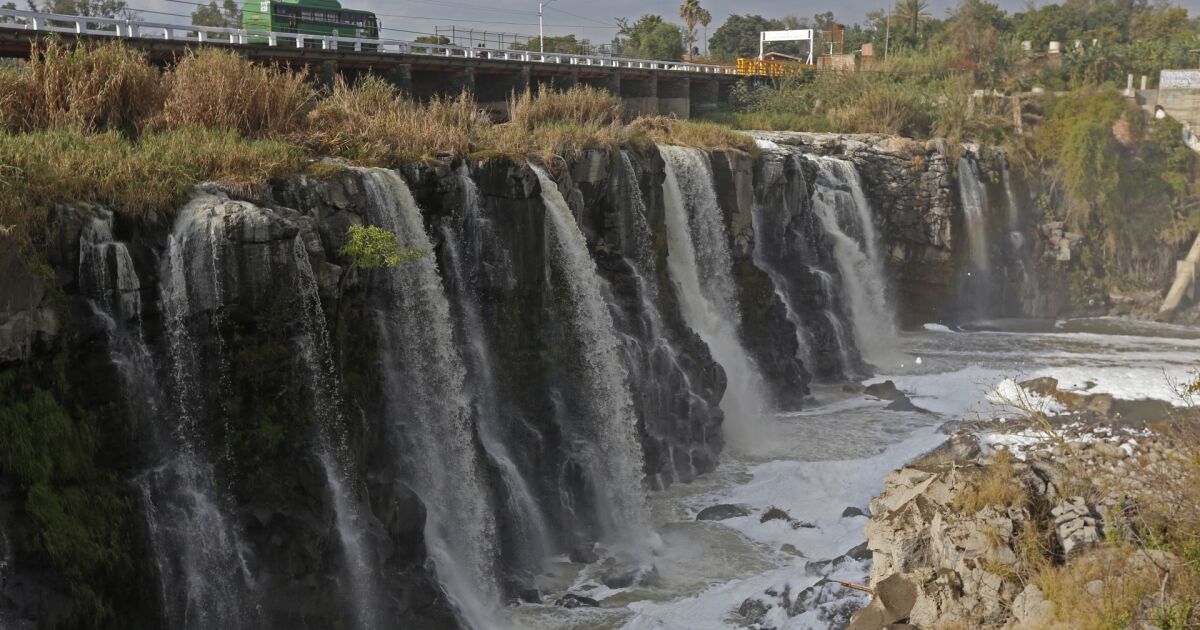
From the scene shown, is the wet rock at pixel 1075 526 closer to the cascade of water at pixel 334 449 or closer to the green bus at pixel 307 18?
the cascade of water at pixel 334 449

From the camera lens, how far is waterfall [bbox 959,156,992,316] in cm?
4216

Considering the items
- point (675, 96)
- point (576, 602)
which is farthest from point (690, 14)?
point (576, 602)

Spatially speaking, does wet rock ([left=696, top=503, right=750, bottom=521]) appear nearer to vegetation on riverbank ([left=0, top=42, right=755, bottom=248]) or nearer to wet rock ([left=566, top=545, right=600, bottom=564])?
wet rock ([left=566, top=545, right=600, bottom=564])

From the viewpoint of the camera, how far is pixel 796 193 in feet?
119

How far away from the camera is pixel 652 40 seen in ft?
260

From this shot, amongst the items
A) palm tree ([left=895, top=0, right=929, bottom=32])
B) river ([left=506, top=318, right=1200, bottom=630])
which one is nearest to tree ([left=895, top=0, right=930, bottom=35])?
palm tree ([left=895, top=0, right=929, bottom=32])

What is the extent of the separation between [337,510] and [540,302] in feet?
25.7

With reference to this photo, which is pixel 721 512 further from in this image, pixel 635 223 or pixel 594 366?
pixel 635 223

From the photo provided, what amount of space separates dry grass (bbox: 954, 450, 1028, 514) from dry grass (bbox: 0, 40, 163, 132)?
16.6 metres

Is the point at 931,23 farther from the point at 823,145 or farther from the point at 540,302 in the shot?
the point at 540,302

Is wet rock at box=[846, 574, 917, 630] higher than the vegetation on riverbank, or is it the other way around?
the vegetation on riverbank

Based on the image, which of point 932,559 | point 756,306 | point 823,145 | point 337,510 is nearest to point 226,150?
point 337,510

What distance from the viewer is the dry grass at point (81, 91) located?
20.7m

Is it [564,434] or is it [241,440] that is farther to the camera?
[564,434]
